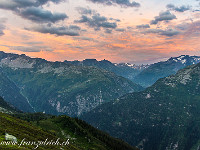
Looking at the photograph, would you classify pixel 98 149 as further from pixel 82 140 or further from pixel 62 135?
pixel 62 135

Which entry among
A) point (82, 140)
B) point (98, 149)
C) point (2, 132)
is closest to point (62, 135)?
point (82, 140)

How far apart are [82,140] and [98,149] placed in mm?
21627

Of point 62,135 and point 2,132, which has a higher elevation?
point 2,132

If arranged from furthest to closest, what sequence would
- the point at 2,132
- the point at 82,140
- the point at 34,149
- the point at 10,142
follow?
the point at 82,140
the point at 2,132
the point at 34,149
the point at 10,142

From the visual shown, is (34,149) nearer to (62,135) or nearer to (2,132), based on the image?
(2,132)

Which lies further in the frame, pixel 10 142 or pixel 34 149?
pixel 34 149

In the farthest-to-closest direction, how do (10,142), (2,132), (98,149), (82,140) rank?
(82,140), (98,149), (2,132), (10,142)

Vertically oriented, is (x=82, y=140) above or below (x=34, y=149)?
below

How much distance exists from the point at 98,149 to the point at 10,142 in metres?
126

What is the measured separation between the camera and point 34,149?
3167 inches

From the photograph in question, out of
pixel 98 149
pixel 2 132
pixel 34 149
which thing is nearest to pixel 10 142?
pixel 34 149

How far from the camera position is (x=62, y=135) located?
199 metres

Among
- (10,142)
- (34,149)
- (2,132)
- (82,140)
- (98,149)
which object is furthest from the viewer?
(82,140)

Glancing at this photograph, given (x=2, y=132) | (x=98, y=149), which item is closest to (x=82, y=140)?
(x=98, y=149)
